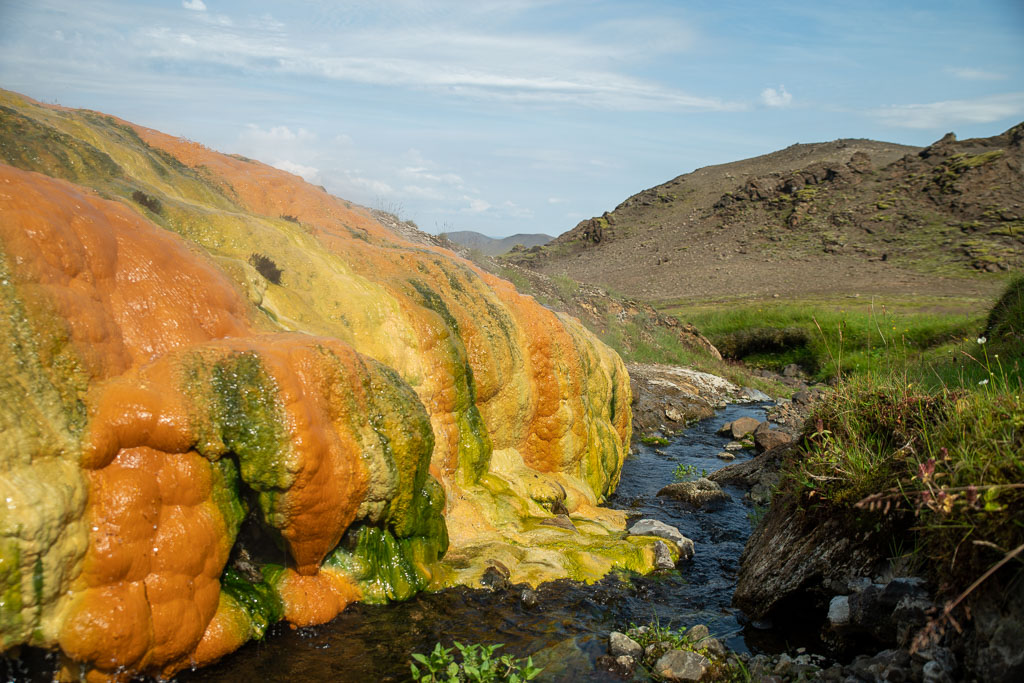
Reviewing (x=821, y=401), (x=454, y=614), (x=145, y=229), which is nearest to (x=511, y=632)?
(x=454, y=614)

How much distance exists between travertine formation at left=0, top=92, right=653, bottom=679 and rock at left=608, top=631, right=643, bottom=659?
1.19 meters

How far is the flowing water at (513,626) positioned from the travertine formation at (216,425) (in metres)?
0.17

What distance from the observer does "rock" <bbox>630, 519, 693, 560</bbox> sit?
7.78 meters

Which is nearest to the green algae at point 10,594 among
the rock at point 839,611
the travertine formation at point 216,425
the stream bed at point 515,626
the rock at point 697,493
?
the travertine formation at point 216,425

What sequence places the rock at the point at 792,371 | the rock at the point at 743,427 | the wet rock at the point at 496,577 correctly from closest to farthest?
the wet rock at the point at 496,577, the rock at the point at 743,427, the rock at the point at 792,371

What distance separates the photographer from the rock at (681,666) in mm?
5020

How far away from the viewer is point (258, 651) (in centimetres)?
479

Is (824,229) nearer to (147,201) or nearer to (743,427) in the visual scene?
(743,427)

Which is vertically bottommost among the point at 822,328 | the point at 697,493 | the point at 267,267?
the point at 697,493

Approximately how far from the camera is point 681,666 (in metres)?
5.08

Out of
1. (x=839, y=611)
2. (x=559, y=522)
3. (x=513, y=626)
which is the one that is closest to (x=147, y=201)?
(x=513, y=626)

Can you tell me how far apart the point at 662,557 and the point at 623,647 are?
7.14 feet

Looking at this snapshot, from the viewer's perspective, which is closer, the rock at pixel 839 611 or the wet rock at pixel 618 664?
the wet rock at pixel 618 664

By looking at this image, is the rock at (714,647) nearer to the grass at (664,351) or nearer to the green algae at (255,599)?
the green algae at (255,599)
